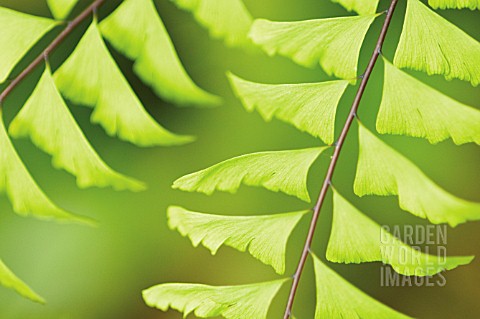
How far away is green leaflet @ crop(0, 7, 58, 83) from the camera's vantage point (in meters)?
0.64

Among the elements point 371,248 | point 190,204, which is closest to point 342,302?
point 371,248

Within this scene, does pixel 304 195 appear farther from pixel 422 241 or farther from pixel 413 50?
pixel 422 241

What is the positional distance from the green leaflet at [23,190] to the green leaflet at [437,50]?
0.39 metres

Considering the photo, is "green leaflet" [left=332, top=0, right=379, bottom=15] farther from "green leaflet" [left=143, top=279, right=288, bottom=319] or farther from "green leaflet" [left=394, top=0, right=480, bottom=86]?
"green leaflet" [left=143, top=279, right=288, bottom=319]

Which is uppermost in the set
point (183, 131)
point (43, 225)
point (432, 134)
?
point (432, 134)

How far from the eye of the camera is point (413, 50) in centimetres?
52

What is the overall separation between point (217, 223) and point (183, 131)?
0.59 m

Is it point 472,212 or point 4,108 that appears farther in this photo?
point 4,108

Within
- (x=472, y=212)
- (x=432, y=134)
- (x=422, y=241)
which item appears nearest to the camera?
(x=472, y=212)

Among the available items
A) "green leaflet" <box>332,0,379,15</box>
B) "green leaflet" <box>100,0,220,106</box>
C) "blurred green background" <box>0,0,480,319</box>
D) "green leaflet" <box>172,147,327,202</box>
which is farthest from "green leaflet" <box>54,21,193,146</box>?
"blurred green background" <box>0,0,480,319</box>

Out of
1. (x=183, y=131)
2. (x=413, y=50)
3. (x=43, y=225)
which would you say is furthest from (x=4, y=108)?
(x=413, y=50)

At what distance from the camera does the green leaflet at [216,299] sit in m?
0.56

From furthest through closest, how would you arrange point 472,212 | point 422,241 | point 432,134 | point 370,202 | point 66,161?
1. point 370,202
2. point 422,241
3. point 66,161
4. point 432,134
5. point 472,212

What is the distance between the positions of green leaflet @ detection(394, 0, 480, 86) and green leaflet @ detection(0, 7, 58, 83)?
383mm
